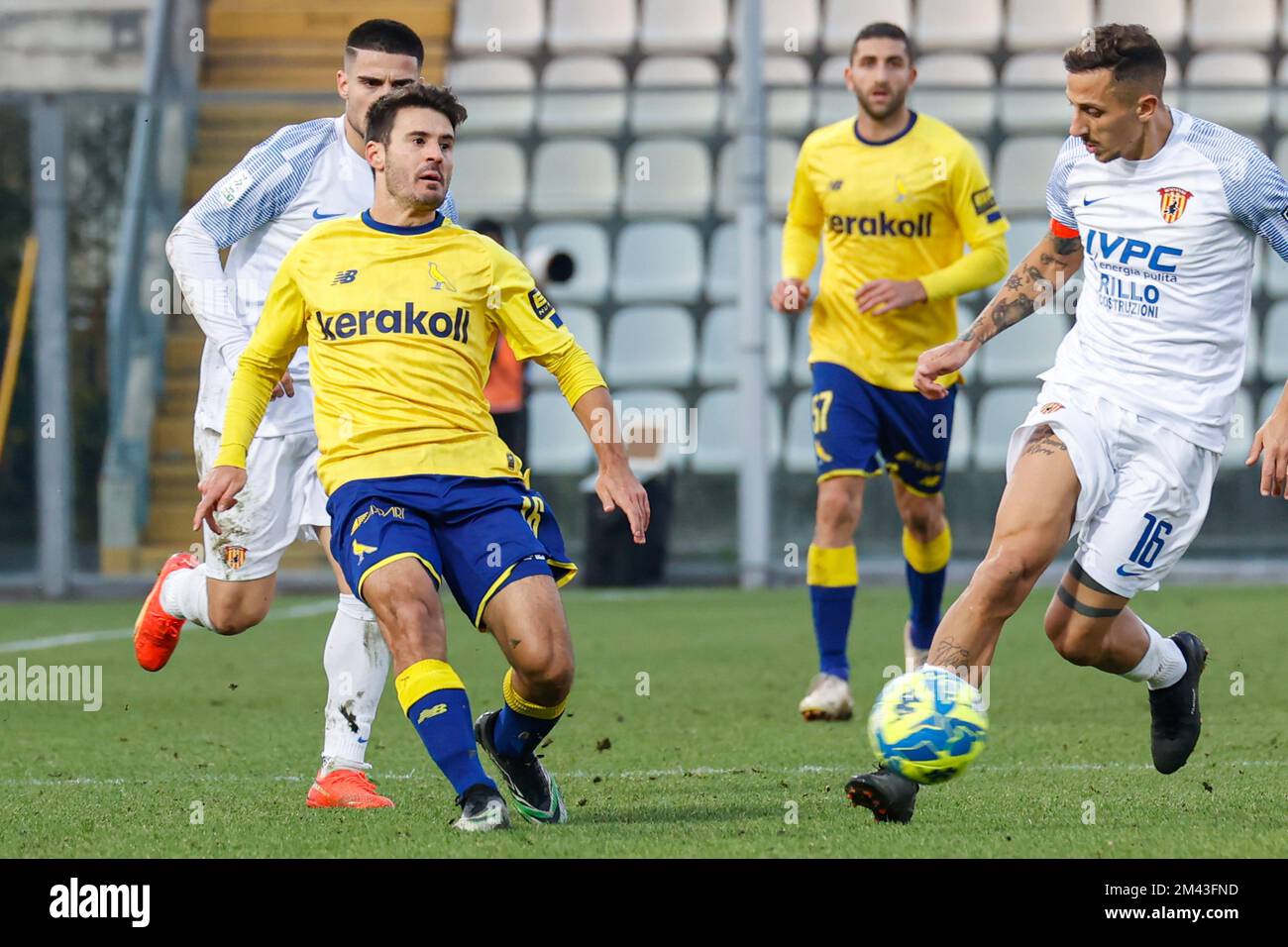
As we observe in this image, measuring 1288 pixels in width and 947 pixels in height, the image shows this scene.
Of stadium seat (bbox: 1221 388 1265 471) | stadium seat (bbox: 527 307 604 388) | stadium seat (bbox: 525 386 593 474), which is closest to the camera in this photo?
stadium seat (bbox: 1221 388 1265 471)

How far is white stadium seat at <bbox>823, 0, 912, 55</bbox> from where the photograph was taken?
16281 millimetres

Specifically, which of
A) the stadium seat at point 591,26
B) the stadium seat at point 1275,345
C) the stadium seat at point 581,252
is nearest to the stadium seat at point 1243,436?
the stadium seat at point 1275,345

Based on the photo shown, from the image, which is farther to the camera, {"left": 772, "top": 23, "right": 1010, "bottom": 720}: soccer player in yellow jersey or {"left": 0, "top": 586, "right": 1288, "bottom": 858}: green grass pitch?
{"left": 772, "top": 23, "right": 1010, "bottom": 720}: soccer player in yellow jersey

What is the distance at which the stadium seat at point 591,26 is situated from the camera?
16547 millimetres

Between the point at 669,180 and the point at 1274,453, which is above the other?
the point at 1274,453

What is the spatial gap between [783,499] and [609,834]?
9185mm

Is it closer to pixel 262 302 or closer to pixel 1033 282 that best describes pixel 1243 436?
pixel 1033 282

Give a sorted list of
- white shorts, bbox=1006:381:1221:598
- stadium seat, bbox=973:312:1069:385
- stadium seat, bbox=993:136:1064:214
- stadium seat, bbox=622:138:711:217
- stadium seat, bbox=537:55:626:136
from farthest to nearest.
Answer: stadium seat, bbox=537:55:626:136, stadium seat, bbox=622:138:711:217, stadium seat, bbox=993:136:1064:214, stadium seat, bbox=973:312:1069:385, white shorts, bbox=1006:381:1221:598

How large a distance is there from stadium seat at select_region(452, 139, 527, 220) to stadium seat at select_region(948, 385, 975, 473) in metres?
3.62

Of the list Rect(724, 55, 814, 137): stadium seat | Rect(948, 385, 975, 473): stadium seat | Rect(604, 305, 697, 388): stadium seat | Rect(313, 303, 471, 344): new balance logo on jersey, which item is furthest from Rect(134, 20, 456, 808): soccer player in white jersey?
Rect(604, 305, 697, 388): stadium seat

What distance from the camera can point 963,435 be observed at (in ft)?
46.0

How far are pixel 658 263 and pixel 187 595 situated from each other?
375 inches

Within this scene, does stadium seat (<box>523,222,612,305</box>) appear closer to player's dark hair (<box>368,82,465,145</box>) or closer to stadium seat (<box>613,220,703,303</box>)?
stadium seat (<box>613,220,703,303</box>)

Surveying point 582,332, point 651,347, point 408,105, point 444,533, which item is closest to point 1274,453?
point 444,533
